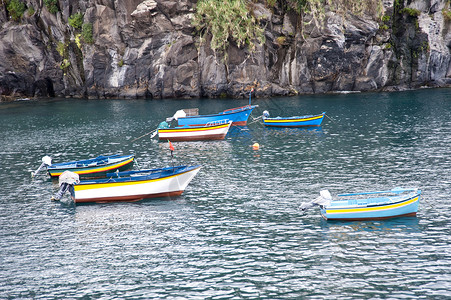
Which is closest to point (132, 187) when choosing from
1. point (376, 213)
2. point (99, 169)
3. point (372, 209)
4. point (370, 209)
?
point (99, 169)

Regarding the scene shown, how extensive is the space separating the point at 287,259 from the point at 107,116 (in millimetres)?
56174

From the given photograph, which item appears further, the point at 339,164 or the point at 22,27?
the point at 22,27

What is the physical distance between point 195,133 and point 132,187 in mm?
22521

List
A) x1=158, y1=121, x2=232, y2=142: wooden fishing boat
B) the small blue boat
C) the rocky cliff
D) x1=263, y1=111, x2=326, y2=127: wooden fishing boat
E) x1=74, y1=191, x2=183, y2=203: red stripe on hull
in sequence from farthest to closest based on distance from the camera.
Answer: the rocky cliff, the small blue boat, x1=263, y1=111, x2=326, y2=127: wooden fishing boat, x1=158, y1=121, x2=232, y2=142: wooden fishing boat, x1=74, y1=191, x2=183, y2=203: red stripe on hull

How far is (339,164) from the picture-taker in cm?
3975

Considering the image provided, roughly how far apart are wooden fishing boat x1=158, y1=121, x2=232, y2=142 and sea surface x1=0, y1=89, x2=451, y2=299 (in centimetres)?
171

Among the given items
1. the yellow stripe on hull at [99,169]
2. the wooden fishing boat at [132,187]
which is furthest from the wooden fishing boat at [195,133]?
the wooden fishing boat at [132,187]

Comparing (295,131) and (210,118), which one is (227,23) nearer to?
(210,118)

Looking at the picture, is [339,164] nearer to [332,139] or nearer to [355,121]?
[332,139]

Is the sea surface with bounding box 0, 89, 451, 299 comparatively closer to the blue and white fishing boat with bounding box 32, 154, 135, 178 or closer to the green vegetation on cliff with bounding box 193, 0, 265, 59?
the blue and white fishing boat with bounding box 32, 154, 135, 178

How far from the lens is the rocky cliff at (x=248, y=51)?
86.8 metres

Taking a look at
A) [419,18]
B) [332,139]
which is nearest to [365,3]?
[419,18]

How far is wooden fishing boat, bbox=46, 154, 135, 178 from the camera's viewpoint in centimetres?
3934

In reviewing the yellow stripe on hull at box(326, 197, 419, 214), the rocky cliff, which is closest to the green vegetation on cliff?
the rocky cliff
